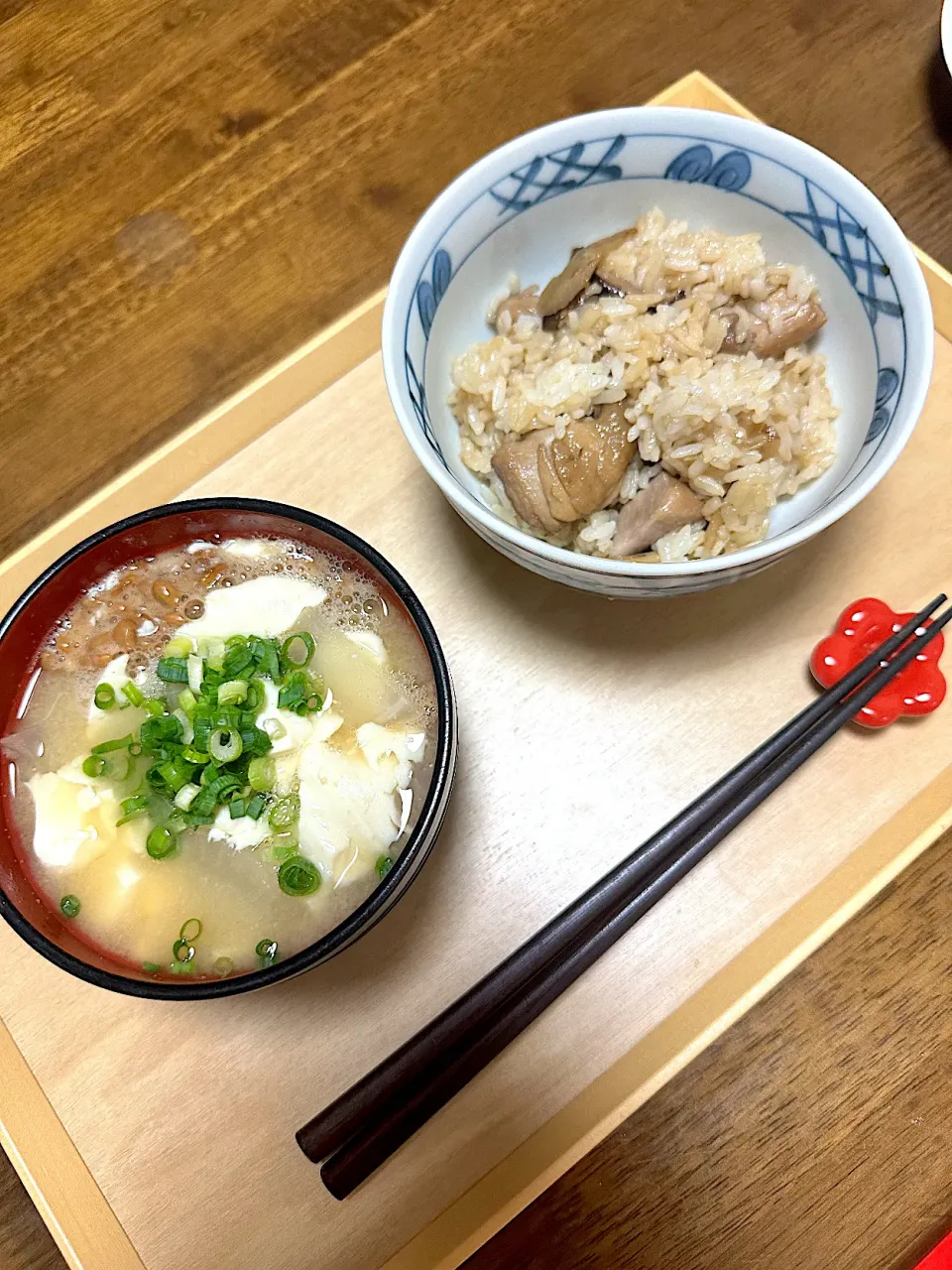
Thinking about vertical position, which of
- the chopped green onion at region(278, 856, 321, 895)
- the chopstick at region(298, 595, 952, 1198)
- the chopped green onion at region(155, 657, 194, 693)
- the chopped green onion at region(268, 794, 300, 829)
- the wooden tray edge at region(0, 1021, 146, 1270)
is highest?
the chopped green onion at region(155, 657, 194, 693)

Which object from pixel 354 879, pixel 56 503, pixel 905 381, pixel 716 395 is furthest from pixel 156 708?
pixel 905 381

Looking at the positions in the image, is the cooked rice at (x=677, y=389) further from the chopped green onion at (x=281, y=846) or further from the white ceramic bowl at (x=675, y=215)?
the chopped green onion at (x=281, y=846)

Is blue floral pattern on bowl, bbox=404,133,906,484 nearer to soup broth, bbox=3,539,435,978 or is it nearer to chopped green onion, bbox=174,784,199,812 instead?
soup broth, bbox=3,539,435,978

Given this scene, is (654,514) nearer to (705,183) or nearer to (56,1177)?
(705,183)

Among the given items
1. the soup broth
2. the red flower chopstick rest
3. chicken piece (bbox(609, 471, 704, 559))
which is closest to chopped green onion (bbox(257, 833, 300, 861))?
the soup broth

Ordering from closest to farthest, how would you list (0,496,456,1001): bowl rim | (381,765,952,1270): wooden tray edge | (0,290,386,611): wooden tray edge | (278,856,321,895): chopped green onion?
(0,496,456,1001): bowl rim → (278,856,321,895): chopped green onion → (381,765,952,1270): wooden tray edge → (0,290,386,611): wooden tray edge

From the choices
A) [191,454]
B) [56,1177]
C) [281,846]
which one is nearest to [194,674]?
[281,846]
